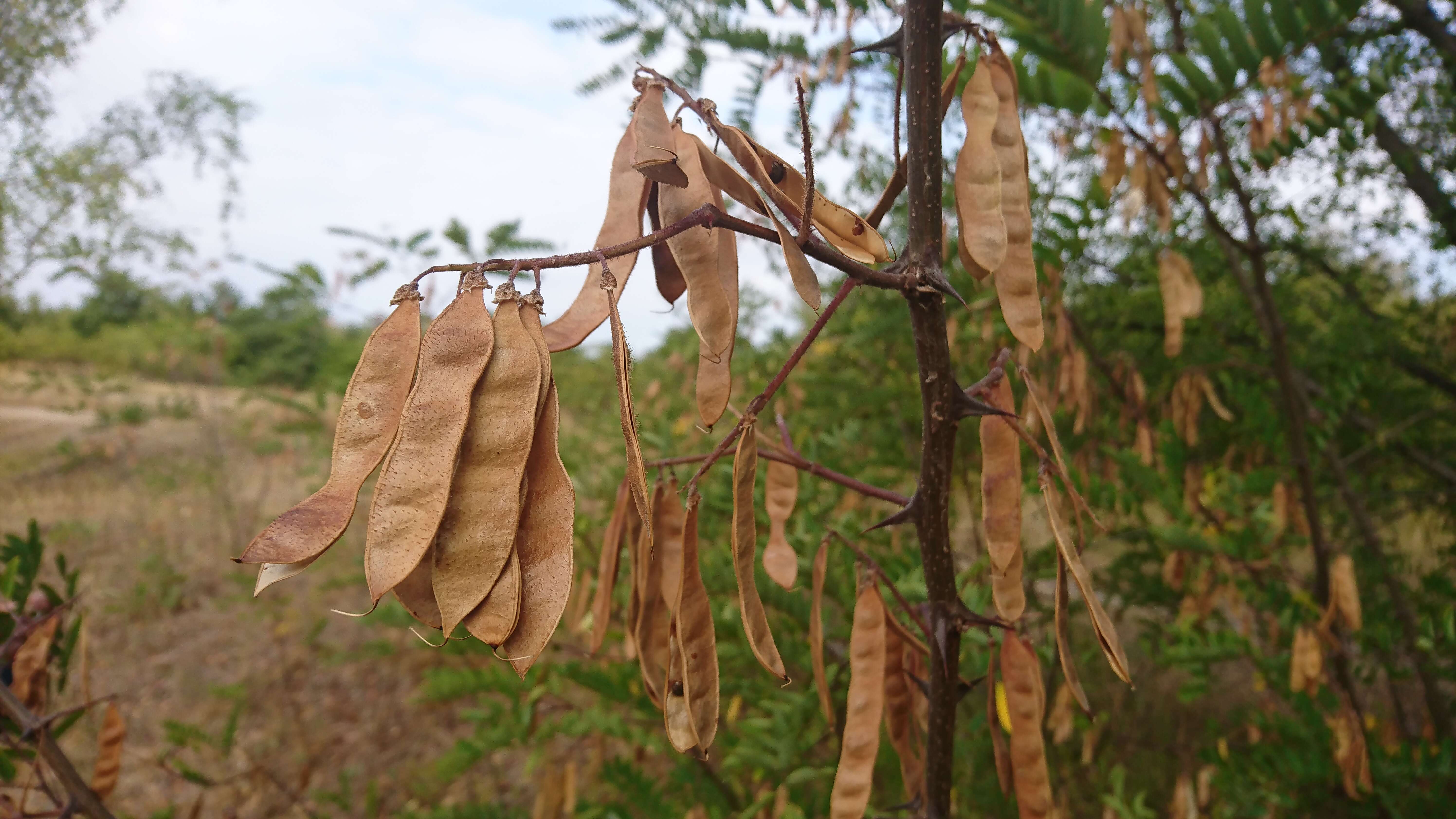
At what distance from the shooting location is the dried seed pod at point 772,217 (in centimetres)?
47

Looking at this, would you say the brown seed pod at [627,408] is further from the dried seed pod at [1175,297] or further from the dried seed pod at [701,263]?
the dried seed pod at [1175,297]

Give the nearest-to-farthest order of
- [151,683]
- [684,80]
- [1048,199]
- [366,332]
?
[1048,199], [684,80], [366,332], [151,683]

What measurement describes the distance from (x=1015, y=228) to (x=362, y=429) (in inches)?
20.3

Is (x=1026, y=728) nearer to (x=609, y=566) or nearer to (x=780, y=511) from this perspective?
(x=780, y=511)

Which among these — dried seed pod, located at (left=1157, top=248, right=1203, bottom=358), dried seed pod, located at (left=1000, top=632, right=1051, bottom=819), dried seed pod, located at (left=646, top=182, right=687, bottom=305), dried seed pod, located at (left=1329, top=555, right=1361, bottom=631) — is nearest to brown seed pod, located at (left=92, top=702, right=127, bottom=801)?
dried seed pod, located at (left=646, top=182, right=687, bottom=305)

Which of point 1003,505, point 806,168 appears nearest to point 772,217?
point 806,168

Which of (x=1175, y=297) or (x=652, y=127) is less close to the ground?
(x=1175, y=297)

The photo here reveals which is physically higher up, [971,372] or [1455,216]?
[1455,216]

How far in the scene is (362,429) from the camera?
439mm

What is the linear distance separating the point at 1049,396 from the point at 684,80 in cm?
121

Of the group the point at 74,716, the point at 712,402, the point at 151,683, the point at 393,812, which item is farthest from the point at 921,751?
the point at 151,683

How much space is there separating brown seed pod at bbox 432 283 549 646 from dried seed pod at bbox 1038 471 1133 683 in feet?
1.37

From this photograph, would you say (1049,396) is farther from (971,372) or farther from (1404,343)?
(1404,343)

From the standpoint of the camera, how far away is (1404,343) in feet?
8.71
